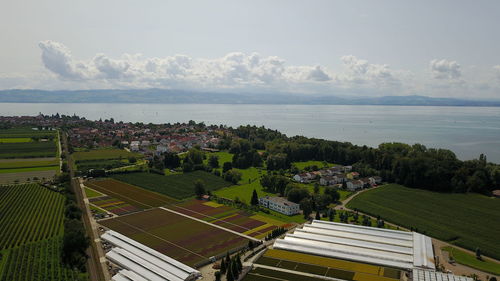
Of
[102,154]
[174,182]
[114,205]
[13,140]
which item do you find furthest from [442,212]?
[13,140]

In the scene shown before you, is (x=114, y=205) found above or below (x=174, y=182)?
below

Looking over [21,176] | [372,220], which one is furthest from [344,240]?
[21,176]

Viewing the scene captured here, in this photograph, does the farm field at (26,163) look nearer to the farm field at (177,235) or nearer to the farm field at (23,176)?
the farm field at (23,176)

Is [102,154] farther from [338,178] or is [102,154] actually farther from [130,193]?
[338,178]

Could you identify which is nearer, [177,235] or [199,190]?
[177,235]

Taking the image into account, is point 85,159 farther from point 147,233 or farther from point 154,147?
point 147,233

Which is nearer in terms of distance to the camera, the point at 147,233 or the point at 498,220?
the point at 147,233
